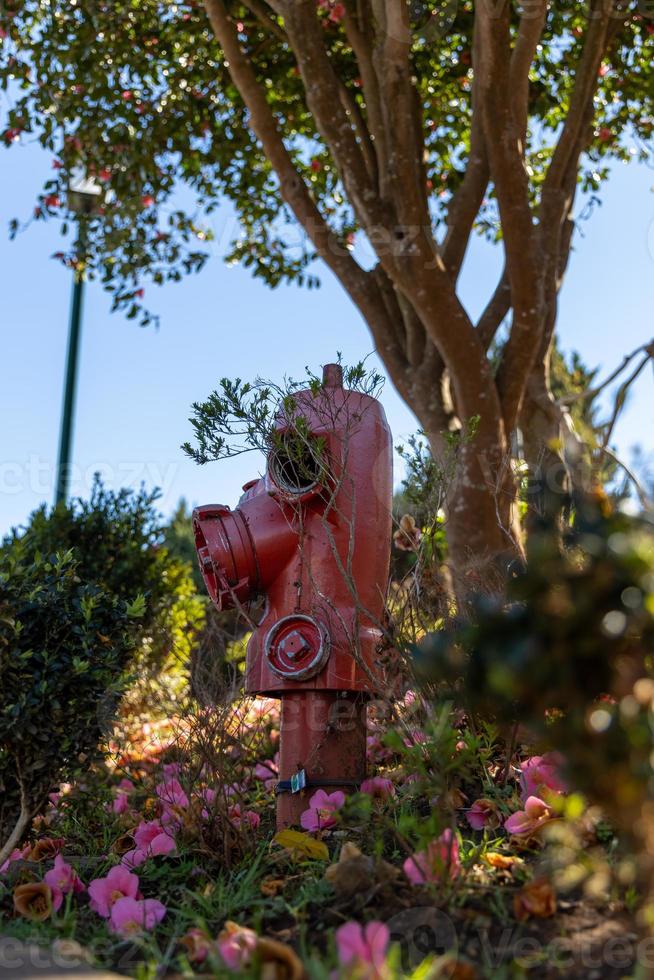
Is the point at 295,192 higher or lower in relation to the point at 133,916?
higher

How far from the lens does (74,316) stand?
313 inches

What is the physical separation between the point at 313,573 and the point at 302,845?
3.14 ft

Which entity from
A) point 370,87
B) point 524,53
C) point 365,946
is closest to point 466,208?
point 370,87

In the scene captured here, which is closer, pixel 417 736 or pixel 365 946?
pixel 365 946

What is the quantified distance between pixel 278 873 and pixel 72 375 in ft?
19.3

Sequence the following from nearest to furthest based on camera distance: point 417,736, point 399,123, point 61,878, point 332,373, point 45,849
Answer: point 61,878 → point 417,736 → point 45,849 → point 332,373 → point 399,123

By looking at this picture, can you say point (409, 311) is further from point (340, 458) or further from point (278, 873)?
point (278, 873)

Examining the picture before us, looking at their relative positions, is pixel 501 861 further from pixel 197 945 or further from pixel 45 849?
pixel 45 849

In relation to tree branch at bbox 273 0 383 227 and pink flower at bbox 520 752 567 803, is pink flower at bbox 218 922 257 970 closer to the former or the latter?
pink flower at bbox 520 752 567 803

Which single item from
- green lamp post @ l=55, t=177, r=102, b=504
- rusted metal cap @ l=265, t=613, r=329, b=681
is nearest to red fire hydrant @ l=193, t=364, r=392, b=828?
rusted metal cap @ l=265, t=613, r=329, b=681

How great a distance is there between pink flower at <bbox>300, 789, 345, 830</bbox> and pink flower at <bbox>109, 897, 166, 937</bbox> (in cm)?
68

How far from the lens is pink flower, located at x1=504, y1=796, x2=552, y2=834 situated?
2490 millimetres

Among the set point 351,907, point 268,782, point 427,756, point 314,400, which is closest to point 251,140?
point 314,400

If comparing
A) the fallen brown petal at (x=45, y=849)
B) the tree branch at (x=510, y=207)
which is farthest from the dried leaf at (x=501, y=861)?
the tree branch at (x=510, y=207)
